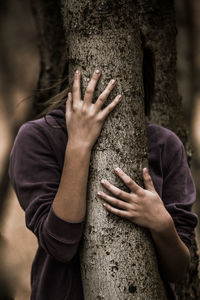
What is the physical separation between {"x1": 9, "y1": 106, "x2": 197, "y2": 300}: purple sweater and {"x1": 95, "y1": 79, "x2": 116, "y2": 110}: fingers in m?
0.29

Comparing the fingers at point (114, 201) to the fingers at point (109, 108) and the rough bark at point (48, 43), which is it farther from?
the rough bark at point (48, 43)

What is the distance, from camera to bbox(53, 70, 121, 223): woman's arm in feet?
4.57

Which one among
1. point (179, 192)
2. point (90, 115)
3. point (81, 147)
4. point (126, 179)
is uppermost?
point (90, 115)

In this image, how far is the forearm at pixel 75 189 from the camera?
139cm

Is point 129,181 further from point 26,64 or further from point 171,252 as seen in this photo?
point 26,64

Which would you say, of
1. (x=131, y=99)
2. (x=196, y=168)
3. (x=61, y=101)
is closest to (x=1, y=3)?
(x=196, y=168)

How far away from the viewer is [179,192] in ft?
5.87

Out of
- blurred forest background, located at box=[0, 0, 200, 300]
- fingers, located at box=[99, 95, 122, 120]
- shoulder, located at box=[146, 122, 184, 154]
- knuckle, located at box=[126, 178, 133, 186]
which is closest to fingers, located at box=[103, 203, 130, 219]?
knuckle, located at box=[126, 178, 133, 186]

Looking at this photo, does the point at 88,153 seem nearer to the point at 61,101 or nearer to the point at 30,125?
the point at 30,125

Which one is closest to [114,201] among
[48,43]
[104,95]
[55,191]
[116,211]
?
[116,211]

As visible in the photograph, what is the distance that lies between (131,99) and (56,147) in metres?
0.38

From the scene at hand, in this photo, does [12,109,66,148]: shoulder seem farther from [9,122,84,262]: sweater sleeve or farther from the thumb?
the thumb

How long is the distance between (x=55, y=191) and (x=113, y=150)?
0.30m

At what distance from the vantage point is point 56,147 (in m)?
1.60
